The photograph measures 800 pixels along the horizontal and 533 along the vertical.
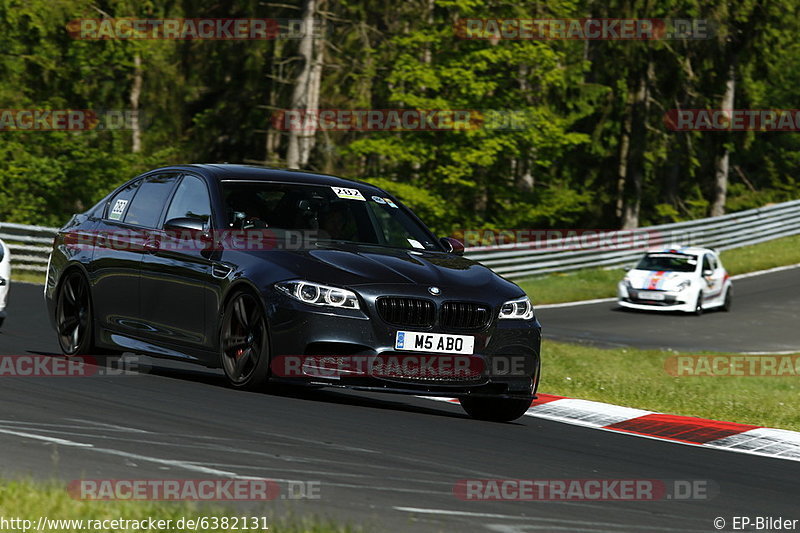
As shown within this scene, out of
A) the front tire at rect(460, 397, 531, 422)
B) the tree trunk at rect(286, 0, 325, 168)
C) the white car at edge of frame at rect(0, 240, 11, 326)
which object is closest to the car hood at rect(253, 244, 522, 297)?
the front tire at rect(460, 397, 531, 422)

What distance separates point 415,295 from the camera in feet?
28.3

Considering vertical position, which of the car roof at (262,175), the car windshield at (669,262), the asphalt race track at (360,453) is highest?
the car roof at (262,175)

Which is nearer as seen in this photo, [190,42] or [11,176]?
[11,176]

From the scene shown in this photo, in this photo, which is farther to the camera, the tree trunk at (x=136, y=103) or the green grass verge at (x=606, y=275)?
the tree trunk at (x=136, y=103)

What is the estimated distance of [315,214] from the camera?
9.73 metres

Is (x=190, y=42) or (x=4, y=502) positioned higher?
(x=190, y=42)

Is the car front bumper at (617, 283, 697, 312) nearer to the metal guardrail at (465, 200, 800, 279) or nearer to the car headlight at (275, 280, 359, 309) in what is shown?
the metal guardrail at (465, 200, 800, 279)

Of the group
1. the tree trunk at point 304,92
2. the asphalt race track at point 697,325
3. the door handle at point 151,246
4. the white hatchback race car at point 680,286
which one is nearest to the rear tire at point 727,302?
the white hatchback race car at point 680,286

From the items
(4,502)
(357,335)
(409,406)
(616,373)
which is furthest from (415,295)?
(616,373)

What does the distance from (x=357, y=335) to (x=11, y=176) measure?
32.1m

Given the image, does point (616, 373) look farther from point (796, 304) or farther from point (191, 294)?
point (796, 304)

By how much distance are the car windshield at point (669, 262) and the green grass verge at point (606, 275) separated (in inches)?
76.7

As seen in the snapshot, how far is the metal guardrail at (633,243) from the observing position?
3375cm

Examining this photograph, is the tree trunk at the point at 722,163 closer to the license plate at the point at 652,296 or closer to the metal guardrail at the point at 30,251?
the license plate at the point at 652,296
